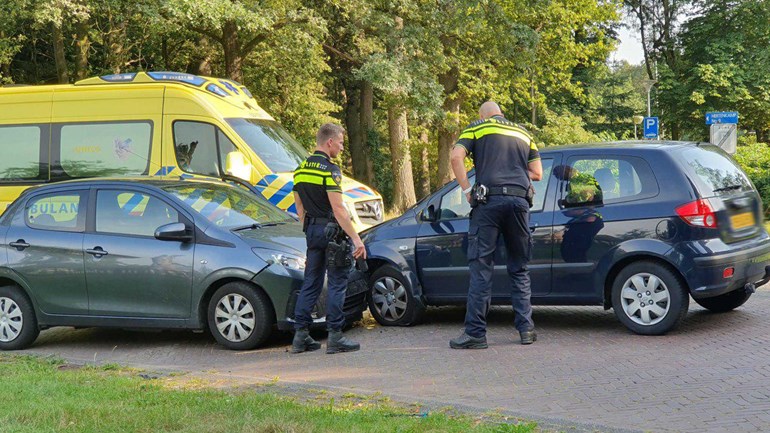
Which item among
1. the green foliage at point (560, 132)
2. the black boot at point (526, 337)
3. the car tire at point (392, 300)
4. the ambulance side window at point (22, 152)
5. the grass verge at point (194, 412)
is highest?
the green foliage at point (560, 132)

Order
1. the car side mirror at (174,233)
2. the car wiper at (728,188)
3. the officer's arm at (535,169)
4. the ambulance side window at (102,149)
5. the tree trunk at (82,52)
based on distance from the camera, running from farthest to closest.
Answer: the tree trunk at (82,52), the ambulance side window at (102,149), the car side mirror at (174,233), the car wiper at (728,188), the officer's arm at (535,169)

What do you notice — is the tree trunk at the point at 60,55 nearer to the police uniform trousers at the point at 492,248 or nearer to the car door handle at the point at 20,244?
the car door handle at the point at 20,244

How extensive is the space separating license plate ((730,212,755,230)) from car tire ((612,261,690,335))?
72 centimetres

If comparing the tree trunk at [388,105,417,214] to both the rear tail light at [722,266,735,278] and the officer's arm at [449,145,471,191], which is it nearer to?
the officer's arm at [449,145,471,191]

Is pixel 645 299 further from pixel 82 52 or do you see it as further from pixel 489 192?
pixel 82 52

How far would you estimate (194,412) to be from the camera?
5.37 metres

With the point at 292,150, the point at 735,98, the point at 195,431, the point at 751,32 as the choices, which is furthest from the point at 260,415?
the point at 751,32

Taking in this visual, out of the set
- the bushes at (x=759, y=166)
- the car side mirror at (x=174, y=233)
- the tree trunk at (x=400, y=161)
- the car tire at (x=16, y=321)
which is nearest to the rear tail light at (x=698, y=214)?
the car side mirror at (x=174, y=233)

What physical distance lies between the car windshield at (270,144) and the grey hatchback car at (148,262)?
3.43m

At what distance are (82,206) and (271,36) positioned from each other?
1550cm

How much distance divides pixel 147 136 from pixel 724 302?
7.85 meters

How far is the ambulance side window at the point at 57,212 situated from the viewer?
8421mm

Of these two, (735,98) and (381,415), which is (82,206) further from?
(735,98)

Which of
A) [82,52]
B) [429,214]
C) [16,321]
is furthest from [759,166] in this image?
[16,321]
